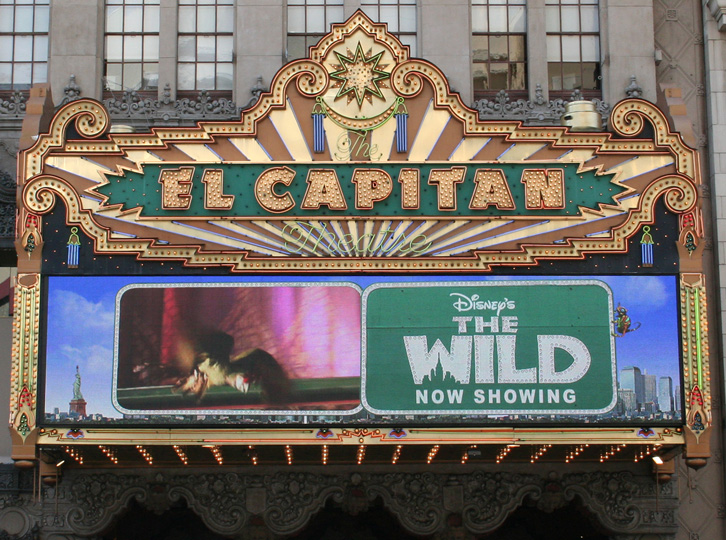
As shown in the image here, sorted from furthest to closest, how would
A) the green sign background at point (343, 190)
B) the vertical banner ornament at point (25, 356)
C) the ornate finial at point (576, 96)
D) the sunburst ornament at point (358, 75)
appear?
the ornate finial at point (576, 96), the sunburst ornament at point (358, 75), the green sign background at point (343, 190), the vertical banner ornament at point (25, 356)

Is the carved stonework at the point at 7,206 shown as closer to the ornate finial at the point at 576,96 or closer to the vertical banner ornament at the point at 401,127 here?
the vertical banner ornament at the point at 401,127

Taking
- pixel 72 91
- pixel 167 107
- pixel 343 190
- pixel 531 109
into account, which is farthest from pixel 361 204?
pixel 72 91

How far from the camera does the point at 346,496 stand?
87.2ft

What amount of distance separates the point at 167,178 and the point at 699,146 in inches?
450

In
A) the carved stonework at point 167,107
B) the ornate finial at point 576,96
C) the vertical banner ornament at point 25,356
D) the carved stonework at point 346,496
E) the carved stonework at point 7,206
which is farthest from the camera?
the ornate finial at point 576,96

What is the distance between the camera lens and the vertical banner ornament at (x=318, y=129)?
25.0m

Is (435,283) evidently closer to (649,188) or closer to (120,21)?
(649,188)

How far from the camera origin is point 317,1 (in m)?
29.4

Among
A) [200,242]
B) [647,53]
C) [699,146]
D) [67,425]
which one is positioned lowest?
[67,425]

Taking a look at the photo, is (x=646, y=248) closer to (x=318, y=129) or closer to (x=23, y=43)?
(x=318, y=129)

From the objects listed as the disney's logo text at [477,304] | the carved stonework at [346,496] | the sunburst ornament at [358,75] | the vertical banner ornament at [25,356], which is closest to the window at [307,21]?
the sunburst ornament at [358,75]

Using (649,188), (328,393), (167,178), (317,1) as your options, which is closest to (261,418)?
(328,393)

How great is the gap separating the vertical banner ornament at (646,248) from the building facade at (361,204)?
0.23 metres

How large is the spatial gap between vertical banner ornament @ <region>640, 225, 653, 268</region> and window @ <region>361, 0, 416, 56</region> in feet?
24.3
